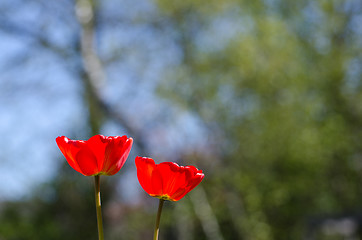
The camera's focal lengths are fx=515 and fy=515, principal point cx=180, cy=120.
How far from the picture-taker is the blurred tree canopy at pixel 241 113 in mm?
6492

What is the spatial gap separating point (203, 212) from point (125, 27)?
3003 millimetres

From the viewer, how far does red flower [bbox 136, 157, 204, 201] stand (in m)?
0.77

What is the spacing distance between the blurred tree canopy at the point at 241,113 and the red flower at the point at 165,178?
5611mm

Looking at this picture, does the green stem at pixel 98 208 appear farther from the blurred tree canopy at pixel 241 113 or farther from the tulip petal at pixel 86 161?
the blurred tree canopy at pixel 241 113

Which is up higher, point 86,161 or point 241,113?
point 241,113

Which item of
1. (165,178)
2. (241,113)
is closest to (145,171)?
(165,178)

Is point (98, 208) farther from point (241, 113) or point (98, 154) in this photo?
point (241, 113)

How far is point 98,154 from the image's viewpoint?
0.76 metres

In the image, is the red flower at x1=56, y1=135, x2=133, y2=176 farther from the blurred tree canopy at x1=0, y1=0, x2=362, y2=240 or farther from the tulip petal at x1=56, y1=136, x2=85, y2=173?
the blurred tree canopy at x1=0, y1=0, x2=362, y2=240

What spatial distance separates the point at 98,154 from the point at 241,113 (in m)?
5.99

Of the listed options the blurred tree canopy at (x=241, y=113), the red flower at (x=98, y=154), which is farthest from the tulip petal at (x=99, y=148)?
the blurred tree canopy at (x=241, y=113)

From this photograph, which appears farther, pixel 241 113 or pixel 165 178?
pixel 241 113

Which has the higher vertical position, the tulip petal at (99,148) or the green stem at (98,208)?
the tulip petal at (99,148)

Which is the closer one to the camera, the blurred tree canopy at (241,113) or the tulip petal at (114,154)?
the tulip petal at (114,154)
